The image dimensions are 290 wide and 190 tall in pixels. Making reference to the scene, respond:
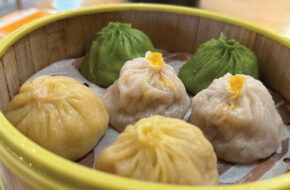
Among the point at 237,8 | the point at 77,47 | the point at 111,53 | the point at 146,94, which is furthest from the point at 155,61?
the point at 237,8

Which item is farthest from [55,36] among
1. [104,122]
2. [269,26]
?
[269,26]

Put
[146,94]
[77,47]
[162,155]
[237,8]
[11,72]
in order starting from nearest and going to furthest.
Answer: [162,155], [146,94], [11,72], [77,47], [237,8]

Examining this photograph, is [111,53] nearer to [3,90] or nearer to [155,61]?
[155,61]

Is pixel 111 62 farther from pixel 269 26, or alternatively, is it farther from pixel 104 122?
pixel 269 26

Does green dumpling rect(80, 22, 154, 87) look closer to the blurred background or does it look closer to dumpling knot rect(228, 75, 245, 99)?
dumpling knot rect(228, 75, 245, 99)

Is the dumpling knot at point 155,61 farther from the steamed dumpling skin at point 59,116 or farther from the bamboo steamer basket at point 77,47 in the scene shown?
the bamboo steamer basket at point 77,47
